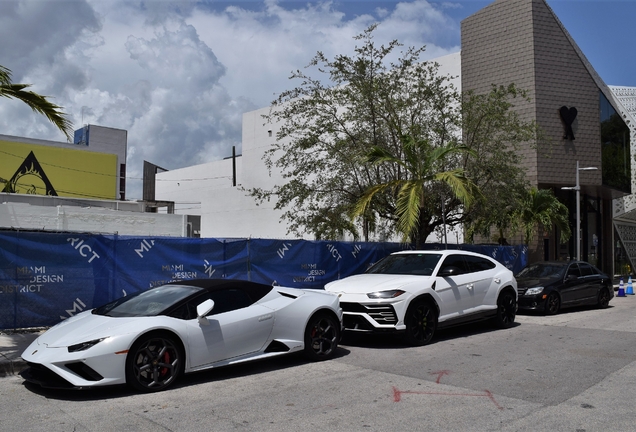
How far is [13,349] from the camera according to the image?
8.85 meters

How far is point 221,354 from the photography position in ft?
25.1

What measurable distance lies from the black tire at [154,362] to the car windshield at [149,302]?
425 millimetres

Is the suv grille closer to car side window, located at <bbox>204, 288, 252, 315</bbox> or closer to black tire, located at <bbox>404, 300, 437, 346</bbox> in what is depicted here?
black tire, located at <bbox>404, 300, 437, 346</bbox>

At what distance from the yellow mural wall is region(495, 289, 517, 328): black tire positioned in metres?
32.5

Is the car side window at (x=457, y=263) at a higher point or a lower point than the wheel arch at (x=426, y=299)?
higher

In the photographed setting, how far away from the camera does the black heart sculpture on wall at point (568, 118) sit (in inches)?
1113

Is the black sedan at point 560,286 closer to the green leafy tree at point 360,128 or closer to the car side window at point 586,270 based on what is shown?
the car side window at point 586,270

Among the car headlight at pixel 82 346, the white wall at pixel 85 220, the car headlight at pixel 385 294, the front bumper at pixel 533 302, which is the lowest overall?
the front bumper at pixel 533 302

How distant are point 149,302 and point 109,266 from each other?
3.43 m

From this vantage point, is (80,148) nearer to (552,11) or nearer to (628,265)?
(552,11)

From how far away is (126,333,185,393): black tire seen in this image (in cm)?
688

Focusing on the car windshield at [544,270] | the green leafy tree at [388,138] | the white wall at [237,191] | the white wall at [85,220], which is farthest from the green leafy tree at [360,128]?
the white wall at [237,191]

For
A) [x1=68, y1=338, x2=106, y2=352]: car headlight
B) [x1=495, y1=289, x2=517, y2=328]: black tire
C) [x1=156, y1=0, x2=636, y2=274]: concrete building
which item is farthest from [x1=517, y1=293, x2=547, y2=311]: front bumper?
[x1=68, y1=338, x2=106, y2=352]: car headlight

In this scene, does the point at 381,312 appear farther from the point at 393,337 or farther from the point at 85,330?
the point at 85,330
